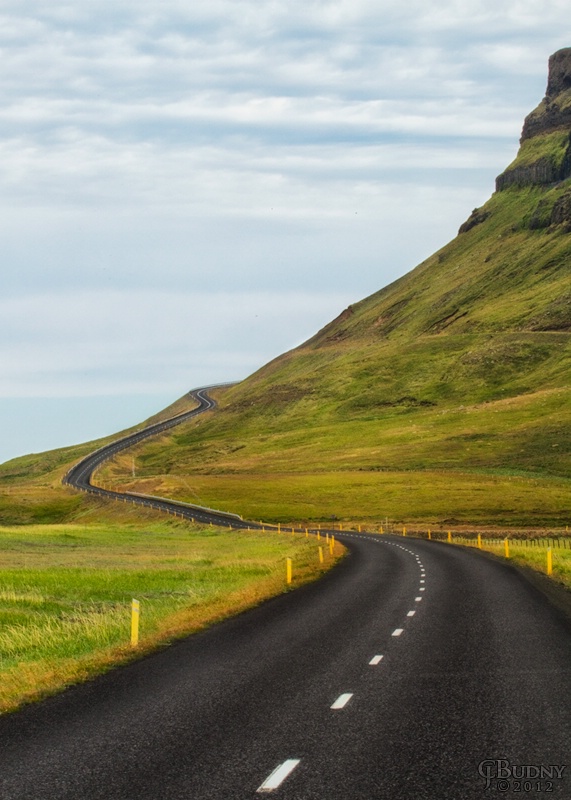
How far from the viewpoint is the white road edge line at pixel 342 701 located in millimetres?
12453

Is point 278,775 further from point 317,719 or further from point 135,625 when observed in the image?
Answer: point 135,625

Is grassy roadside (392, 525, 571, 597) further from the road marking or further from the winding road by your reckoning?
the road marking

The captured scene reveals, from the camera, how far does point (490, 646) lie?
17719 millimetres

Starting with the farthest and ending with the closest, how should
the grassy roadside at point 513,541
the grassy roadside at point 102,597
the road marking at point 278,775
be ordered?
the grassy roadside at point 513,541
the grassy roadside at point 102,597
the road marking at point 278,775

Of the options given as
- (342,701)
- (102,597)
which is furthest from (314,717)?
(102,597)

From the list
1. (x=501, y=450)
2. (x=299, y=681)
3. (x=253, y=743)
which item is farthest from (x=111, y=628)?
(x=501, y=450)

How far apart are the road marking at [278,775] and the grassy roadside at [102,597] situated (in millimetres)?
5116

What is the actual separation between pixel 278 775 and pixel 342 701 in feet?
12.2

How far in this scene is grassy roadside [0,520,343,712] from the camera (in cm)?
1617

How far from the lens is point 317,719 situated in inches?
461

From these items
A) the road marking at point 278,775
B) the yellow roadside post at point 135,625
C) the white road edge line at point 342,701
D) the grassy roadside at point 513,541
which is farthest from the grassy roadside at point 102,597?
the grassy roadside at point 513,541

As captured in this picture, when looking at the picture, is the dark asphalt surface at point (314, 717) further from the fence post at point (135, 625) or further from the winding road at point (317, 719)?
the fence post at point (135, 625)

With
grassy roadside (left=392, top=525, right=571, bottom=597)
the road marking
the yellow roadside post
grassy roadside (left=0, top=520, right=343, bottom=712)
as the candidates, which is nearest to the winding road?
the road marking

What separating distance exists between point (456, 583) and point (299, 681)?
18660 millimetres
